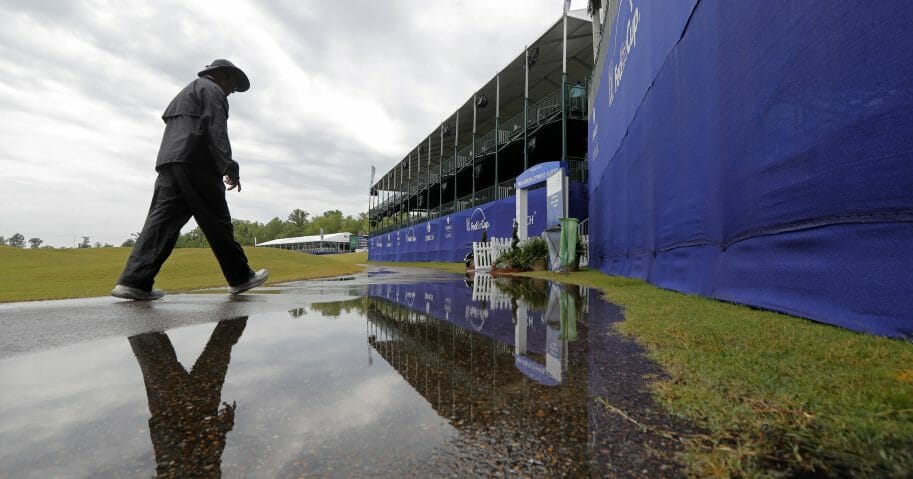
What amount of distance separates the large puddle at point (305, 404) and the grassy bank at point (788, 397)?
33cm

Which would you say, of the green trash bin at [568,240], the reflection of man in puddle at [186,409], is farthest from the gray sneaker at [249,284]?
the green trash bin at [568,240]

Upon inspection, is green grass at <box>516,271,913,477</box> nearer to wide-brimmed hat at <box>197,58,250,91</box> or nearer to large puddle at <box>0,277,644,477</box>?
large puddle at <box>0,277,644,477</box>

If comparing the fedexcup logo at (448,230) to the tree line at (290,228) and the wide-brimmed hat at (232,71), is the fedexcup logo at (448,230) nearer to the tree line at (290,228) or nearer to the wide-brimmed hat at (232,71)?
the wide-brimmed hat at (232,71)

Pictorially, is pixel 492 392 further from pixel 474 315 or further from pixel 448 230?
pixel 448 230

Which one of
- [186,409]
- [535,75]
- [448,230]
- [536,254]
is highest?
[535,75]

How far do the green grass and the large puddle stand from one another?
34 centimetres

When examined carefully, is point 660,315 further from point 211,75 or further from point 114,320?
point 211,75

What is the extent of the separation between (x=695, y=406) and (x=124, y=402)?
2118mm

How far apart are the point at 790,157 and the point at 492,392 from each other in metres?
2.89

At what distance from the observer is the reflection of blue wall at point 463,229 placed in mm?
16984

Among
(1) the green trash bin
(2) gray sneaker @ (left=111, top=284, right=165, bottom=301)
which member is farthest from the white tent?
(2) gray sneaker @ (left=111, top=284, right=165, bottom=301)

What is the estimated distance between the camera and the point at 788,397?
4.68 ft

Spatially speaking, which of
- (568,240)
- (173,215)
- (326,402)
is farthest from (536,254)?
(326,402)

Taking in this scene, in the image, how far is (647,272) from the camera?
258 inches
